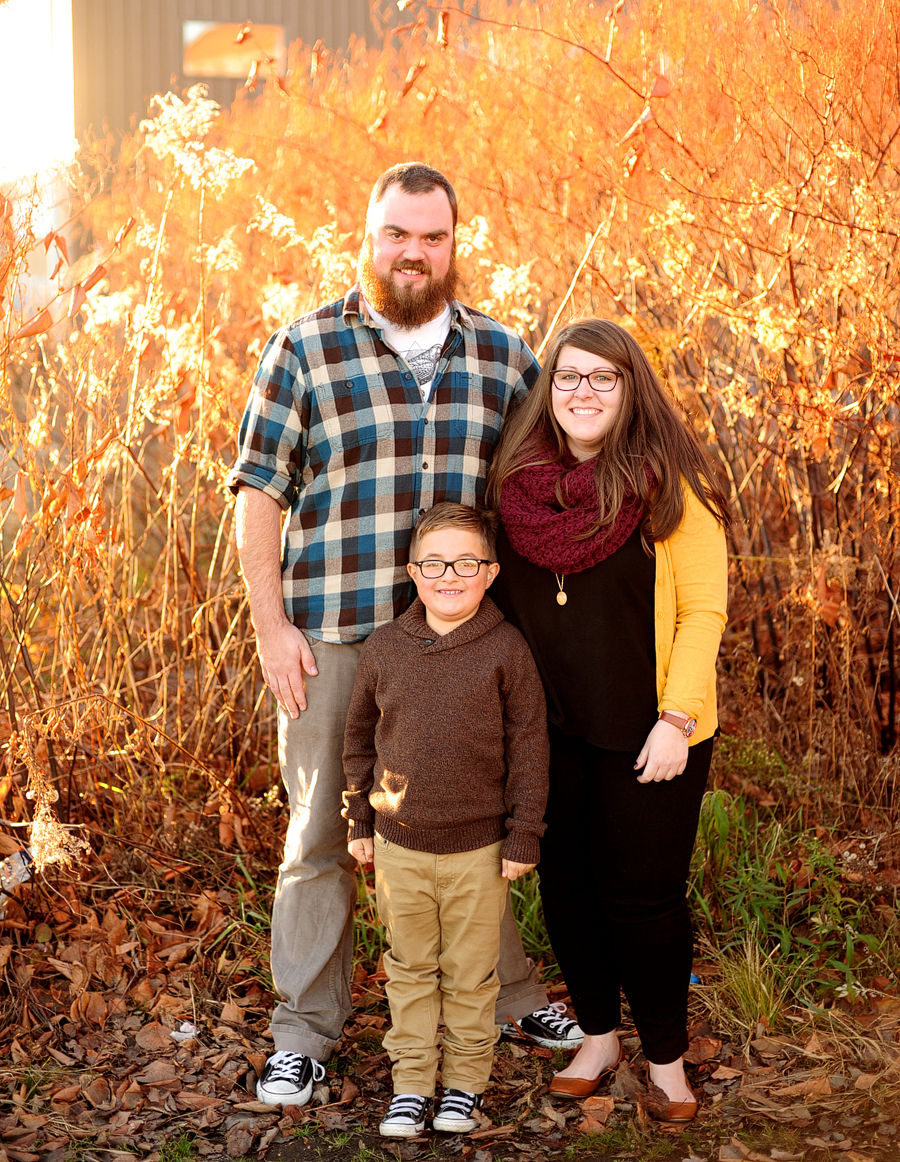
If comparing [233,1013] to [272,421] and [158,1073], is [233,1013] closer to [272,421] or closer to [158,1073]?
[158,1073]

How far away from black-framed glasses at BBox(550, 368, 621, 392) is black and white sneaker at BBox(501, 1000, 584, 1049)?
1727mm

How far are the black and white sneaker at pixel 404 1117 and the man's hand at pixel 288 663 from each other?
979mm

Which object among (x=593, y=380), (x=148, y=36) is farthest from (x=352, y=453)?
(x=148, y=36)

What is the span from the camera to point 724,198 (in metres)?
3.50

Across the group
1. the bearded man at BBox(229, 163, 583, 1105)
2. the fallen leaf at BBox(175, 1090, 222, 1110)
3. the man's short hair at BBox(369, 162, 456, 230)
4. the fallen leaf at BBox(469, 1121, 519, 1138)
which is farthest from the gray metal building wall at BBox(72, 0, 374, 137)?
the fallen leaf at BBox(469, 1121, 519, 1138)

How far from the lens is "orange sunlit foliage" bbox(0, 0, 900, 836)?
345 centimetres

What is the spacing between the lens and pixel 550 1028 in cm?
306

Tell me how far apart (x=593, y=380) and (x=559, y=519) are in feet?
1.13

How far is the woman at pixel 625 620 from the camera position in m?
2.49

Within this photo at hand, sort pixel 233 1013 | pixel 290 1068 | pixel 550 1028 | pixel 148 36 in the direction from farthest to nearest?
pixel 148 36
pixel 233 1013
pixel 550 1028
pixel 290 1068

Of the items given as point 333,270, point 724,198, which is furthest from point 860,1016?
point 333,270

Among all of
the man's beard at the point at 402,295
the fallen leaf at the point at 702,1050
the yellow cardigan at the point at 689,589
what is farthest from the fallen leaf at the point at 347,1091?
the man's beard at the point at 402,295

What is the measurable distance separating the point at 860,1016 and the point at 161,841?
2.24m

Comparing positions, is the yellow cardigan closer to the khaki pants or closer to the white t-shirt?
the khaki pants
